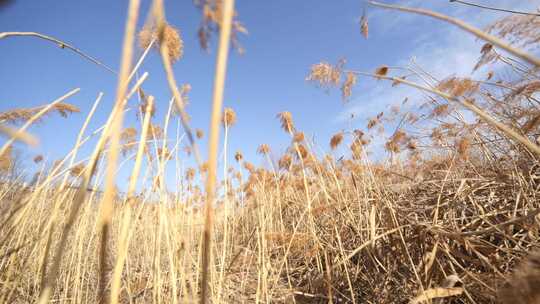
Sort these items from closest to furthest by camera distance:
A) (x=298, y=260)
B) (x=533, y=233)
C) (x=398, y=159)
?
(x=533, y=233) < (x=298, y=260) < (x=398, y=159)

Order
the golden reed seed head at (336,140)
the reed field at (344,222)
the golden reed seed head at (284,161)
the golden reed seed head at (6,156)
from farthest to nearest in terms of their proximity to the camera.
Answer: the golden reed seed head at (284,161) → the golden reed seed head at (336,140) → the golden reed seed head at (6,156) → the reed field at (344,222)

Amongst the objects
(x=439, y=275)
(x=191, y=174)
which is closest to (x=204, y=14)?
(x=439, y=275)

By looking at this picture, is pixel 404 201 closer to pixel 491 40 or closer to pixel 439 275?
pixel 439 275

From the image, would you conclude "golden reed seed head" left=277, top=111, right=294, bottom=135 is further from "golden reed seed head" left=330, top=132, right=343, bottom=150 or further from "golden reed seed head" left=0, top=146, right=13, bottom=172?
"golden reed seed head" left=0, top=146, right=13, bottom=172

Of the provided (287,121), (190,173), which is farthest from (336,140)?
(190,173)

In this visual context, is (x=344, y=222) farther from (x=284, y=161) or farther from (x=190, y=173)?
(x=190, y=173)

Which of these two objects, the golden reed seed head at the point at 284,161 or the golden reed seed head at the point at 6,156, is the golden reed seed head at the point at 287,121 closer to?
the golden reed seed head at the point at 284,161

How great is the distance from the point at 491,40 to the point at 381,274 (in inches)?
51.2

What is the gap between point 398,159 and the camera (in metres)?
3.04

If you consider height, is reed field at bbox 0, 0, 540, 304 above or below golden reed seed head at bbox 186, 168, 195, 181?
below

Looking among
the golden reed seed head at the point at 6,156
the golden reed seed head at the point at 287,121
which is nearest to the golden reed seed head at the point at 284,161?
the golden reed seed head at the point at 287,121

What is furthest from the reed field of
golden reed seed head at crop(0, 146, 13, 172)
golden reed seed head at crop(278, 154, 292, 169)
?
golden reed seed head at crop(278, 154, 292, 169)

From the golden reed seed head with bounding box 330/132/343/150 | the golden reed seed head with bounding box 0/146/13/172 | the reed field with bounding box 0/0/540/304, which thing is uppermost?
the golden reed seed head with bounding box 330/132/343/150

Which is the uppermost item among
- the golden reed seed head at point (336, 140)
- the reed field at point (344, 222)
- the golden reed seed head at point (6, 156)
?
the golden reed seed head at point (336, 140)
